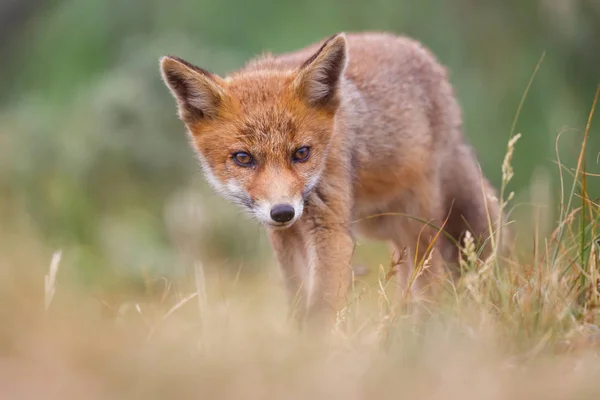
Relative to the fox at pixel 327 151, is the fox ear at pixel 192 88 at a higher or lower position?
higher

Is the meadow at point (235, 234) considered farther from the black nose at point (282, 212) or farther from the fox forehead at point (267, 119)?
the fox forehead at point (267, 119)

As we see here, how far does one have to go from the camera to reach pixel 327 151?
15.6 feet

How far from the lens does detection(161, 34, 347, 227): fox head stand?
14.8 ft

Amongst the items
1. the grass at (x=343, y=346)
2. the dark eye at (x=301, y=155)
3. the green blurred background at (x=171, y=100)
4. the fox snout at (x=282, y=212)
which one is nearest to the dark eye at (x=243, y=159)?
the dark eye at (x=301, y=155)

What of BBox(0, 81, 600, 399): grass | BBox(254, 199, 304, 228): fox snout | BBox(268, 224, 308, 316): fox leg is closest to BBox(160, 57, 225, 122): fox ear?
BBox(254, 199, 304, 228): fox snout

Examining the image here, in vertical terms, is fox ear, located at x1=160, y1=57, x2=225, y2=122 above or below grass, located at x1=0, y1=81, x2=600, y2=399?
above

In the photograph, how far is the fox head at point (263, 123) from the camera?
4.50m

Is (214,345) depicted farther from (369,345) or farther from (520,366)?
(520,366)

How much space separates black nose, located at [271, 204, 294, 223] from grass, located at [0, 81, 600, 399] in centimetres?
46

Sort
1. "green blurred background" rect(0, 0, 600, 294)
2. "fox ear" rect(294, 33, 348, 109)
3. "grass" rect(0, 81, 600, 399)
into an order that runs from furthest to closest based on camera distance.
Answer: "green blurred background" rect(0, 0, 600, 294) → "fox ear" rect(294, 33, 348, 109) → "grass" rect(0, 81, 600, 399)

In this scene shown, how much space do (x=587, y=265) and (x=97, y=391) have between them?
2321 millimetres

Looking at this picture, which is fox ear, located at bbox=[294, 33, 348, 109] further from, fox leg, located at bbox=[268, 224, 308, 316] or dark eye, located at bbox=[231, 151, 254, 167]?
fox leg, located at bbox=[268, 224, 308, 316]

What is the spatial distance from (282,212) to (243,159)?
0.50 meters

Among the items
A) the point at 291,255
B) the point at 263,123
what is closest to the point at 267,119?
the point at 263,123
